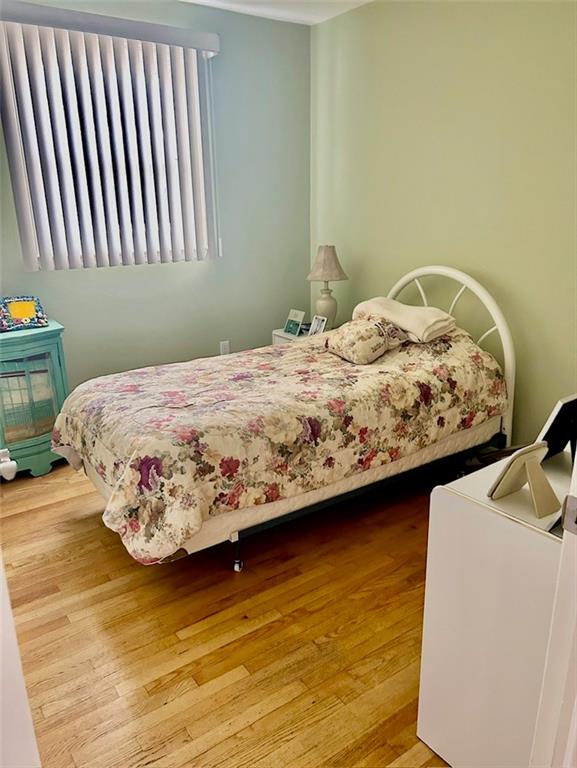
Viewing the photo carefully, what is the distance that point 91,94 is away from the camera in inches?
131

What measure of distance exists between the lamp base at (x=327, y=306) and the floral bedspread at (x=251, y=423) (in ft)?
2.38

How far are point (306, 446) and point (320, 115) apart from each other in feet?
9.16

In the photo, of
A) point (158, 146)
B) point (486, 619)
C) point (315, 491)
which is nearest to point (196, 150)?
point (158, 146)

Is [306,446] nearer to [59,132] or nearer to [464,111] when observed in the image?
[464,111]

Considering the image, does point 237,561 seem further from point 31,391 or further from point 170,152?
point 170,152

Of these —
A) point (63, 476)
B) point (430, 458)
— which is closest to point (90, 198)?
point (63, 476)

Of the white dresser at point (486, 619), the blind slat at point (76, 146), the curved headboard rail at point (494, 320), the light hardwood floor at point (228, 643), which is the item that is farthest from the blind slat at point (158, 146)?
the white dresser at point (486, 619)

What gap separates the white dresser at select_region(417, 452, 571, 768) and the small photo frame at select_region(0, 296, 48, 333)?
99.5 inches

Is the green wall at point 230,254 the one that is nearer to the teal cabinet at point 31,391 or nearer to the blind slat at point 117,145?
the blind slat at point 117,145

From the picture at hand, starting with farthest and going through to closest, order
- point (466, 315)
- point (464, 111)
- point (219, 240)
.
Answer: point (219, 240) < point (466, 315) < point (464, 111)

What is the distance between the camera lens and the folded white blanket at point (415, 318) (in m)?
3.10

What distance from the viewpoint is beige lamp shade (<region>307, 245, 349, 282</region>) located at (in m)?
3.84

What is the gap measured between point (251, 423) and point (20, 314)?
1.66 m

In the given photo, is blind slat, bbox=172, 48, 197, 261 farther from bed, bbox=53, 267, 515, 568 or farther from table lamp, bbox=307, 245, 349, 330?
bed, bbox=53, 267, 515, 568
